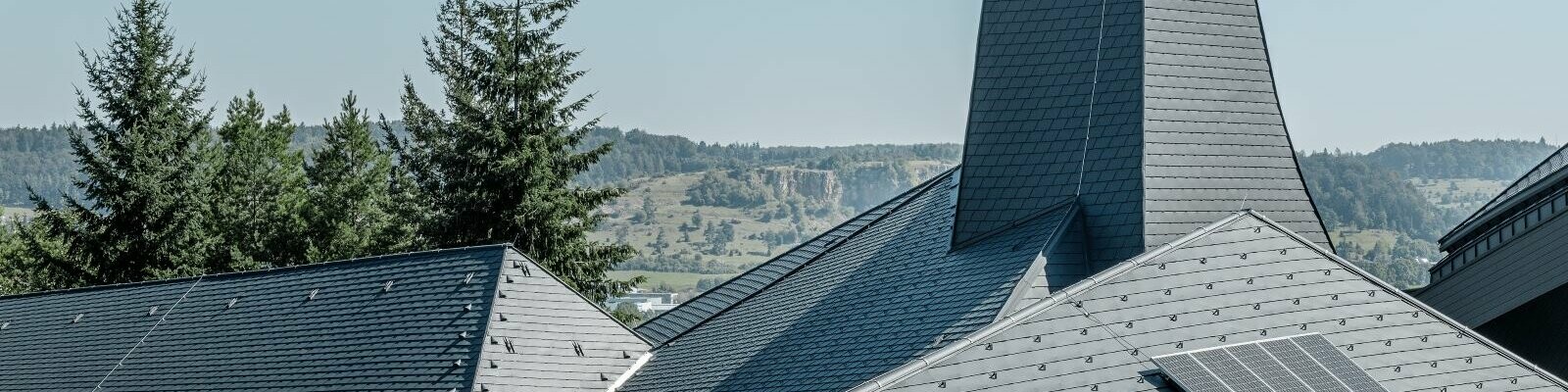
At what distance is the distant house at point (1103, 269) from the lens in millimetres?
21844

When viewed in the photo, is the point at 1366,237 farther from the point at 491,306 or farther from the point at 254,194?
the point at 491,306

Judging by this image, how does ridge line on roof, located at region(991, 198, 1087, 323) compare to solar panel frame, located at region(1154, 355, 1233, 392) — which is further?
ridge line on roof, located at region(991, 198, 1087, 323)

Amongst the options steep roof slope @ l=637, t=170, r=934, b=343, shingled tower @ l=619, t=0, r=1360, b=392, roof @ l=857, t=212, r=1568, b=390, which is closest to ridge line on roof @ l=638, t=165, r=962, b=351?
steep roof slope @ l=637, t=170, r=934, b=343

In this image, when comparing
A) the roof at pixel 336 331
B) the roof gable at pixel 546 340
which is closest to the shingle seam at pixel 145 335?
the roof at pixel 336 331

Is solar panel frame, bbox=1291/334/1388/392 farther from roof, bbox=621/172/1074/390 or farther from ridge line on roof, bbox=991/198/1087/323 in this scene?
roof, bbox=621/172/1074/390

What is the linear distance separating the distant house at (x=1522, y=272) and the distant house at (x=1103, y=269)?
15.3 ft

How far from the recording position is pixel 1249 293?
23.1 m

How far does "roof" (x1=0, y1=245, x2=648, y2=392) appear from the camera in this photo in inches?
1037

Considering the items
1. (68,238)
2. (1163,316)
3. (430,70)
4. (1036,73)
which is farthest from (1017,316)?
(68,238)

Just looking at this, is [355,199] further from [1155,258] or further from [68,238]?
[1155,258]

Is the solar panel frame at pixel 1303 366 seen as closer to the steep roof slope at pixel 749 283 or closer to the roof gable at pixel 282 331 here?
the roof gable at pixel 282 331

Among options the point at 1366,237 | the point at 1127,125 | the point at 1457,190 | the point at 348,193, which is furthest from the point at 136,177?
the point at 1457,190

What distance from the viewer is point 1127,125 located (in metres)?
26.5

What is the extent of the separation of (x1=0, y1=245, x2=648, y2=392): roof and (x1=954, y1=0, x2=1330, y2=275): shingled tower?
22.3 ft
